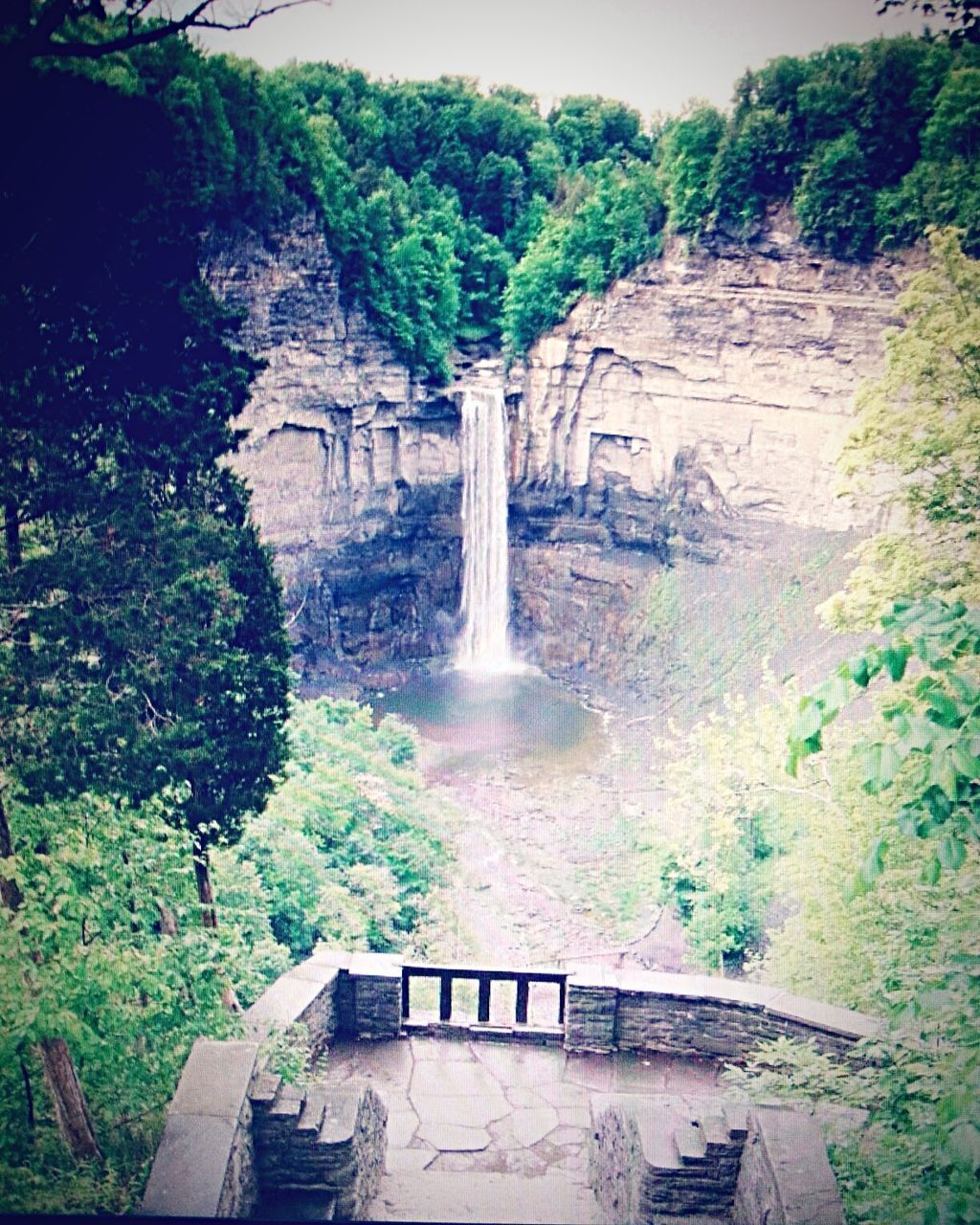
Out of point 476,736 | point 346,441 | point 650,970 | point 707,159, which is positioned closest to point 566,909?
point 650,970

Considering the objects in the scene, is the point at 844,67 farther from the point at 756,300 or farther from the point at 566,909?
the point at 566,909

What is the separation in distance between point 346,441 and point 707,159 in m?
2.04

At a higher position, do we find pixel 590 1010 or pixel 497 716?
pixel 497 716

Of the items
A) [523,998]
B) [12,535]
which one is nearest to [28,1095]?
[523,998]

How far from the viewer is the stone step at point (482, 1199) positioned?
3314mm

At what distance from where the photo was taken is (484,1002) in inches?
159

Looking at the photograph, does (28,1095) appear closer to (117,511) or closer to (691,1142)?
(117,511)

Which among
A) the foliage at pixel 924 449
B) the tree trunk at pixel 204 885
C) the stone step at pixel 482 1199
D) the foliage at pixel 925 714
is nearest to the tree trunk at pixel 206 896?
the tree trunk at pixel 204 885

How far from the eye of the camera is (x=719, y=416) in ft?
14.6

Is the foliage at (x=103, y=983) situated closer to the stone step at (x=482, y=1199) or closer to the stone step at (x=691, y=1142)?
the stone step at (x=482, y=1199)

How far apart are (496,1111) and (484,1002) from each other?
399mm

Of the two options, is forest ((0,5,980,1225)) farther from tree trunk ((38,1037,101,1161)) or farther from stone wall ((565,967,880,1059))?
stone wall ((565,967,880,1059))

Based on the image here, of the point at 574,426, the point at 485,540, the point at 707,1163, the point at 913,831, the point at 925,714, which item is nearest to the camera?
the point at 925,714

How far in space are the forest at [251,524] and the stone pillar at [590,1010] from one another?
1.72 ft
